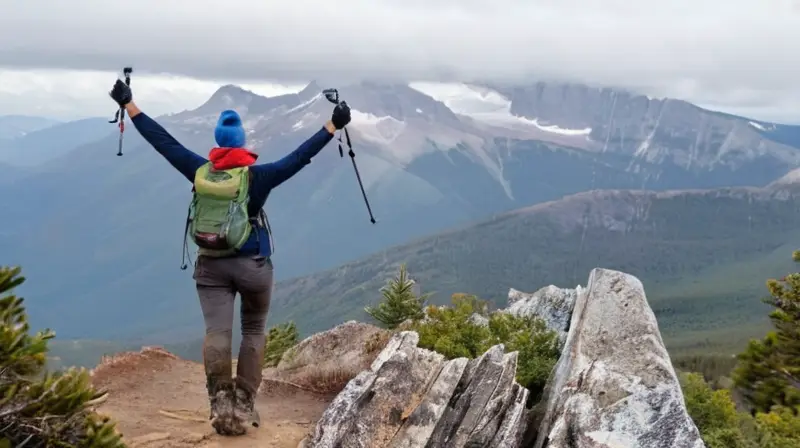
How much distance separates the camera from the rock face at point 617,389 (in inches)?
444

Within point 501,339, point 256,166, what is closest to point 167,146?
point 256,166

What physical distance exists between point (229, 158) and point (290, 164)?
986 mm

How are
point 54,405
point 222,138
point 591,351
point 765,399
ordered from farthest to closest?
1. point 765,399
2. point 591,351
3. point 222,138
4. point 54,405

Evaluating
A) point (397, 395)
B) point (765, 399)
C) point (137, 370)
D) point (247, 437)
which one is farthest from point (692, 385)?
point (765, 399)

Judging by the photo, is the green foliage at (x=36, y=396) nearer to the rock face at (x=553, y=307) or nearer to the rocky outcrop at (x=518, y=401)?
the rocky outcrop at (x=518, y=401)

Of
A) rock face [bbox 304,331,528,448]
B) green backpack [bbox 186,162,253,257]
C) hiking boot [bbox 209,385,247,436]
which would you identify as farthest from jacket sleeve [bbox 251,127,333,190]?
rock face [bbox 304,331,528,448]

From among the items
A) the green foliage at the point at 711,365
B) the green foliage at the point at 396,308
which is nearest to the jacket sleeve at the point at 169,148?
the green foliage at the point at 396,308

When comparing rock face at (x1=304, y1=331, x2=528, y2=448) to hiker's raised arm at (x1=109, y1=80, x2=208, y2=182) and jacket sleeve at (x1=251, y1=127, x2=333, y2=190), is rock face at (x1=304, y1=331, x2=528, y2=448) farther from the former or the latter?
hiker's raised arm at (x1=109, y1=80, x2=208, y2=182)

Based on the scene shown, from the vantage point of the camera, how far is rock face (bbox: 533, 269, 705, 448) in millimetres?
11266

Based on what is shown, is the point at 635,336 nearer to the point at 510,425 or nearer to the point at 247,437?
the point at 510,425

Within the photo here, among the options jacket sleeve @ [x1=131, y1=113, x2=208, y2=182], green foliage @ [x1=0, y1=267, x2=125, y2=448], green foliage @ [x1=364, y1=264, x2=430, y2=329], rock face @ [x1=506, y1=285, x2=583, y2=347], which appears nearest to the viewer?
green foliage @ [x1=0, y1=267, x2=125, y2=448]

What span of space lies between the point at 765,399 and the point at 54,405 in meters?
46.4

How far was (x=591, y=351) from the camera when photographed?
1403cm

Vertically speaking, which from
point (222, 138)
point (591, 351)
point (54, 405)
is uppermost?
point (222, 138)
